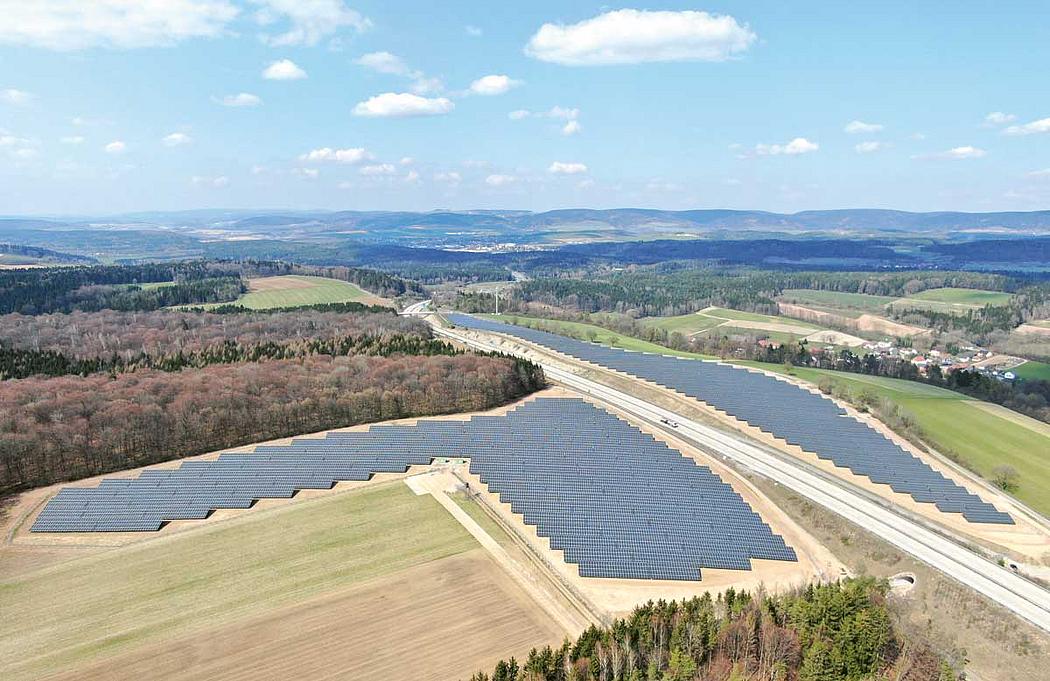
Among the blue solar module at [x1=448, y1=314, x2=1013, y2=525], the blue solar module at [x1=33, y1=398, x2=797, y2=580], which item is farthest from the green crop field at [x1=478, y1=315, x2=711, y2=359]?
the blue solar module at [x1=33, y1=398, x2=797, y2=580]

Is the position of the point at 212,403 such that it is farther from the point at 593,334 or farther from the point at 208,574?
the point at 593,334

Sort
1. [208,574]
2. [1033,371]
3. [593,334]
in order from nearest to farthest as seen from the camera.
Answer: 1. [208,574]
2. [1033,371]
3. [593,334]

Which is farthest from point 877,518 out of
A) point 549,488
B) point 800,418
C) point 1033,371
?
point 1033,371

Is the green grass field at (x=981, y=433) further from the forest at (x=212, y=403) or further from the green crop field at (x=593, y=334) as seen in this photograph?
the forest at (x=212, y=403)

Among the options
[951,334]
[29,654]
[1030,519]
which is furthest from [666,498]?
[951,334]

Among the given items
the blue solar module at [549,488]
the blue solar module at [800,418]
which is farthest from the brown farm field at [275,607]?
the blue solar module at [800,418]
